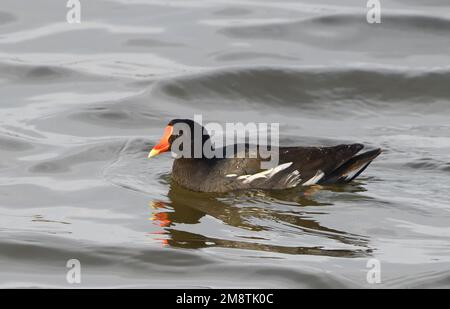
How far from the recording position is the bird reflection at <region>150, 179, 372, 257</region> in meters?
10.4

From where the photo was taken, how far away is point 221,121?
1487 centimetres

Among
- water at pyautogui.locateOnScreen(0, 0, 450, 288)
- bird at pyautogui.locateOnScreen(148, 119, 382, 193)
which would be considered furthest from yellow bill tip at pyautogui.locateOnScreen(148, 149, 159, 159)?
water at pyautogui.locateOnScreen(0, 0, 450, 288)

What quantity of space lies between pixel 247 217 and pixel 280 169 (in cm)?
104

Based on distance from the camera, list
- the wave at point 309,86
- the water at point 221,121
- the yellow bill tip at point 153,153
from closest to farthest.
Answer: the water at point 221,121, the yellow bill tip at point 153,153, the wave at point 309,86

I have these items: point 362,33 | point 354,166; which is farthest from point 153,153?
point 362,33

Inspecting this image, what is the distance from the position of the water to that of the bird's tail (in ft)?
0.49

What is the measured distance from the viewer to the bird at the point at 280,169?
12.3m

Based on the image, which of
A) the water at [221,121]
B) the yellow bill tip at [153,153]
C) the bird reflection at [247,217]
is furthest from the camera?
the yellow bill tip at [153,153]

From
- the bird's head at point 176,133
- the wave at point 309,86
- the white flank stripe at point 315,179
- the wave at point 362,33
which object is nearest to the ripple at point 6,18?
the wave at point 362,33

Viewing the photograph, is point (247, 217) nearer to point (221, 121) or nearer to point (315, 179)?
point (315, 179)

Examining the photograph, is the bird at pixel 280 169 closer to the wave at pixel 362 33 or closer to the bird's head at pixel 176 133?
the bird's head at pixel 176 133

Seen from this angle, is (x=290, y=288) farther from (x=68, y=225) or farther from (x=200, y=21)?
(x=200, y=21)

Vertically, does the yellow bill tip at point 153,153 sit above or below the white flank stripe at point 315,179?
above
